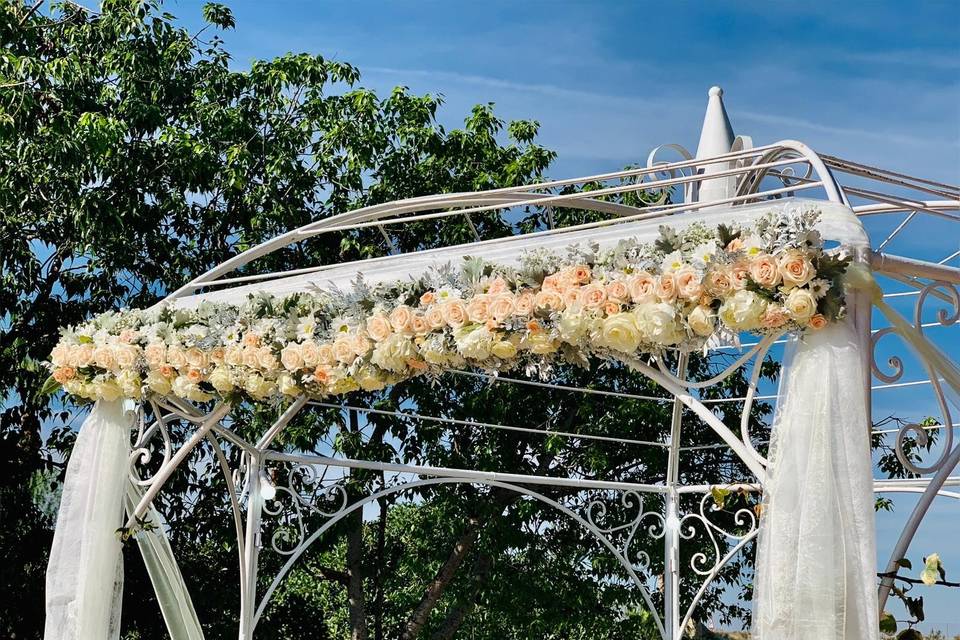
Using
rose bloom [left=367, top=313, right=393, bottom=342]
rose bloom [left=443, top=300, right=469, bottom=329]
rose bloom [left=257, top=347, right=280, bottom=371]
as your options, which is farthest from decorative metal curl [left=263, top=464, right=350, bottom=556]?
rose bloom [left=443, top=300, right=469, bottom=329]

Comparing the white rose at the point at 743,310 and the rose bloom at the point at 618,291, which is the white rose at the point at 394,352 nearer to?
the rose bloom at the point at 618,291

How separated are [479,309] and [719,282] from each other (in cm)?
83

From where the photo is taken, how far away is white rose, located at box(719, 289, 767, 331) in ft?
10.2

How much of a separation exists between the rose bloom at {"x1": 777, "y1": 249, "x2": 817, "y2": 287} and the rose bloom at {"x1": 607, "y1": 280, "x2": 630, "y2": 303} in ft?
1.61

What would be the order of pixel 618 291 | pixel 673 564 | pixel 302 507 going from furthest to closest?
pixel 302 507, pixel 673 564, pixel 618 291

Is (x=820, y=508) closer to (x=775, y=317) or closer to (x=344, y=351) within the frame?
(x=775, y=317)

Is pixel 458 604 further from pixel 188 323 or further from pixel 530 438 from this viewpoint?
pixel 188 323

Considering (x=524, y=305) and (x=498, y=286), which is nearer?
(x=524, y=305)

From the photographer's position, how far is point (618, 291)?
3404 mm

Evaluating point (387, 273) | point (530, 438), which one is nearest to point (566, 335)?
point (387, 273)

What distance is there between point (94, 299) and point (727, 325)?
7035mm

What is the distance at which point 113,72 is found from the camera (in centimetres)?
938

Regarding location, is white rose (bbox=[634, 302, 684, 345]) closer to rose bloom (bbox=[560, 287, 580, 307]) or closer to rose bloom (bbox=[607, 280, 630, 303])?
rose bloom (bbox=[607, 280, 630, 303])

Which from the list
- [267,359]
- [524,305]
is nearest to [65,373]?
[267,359]
